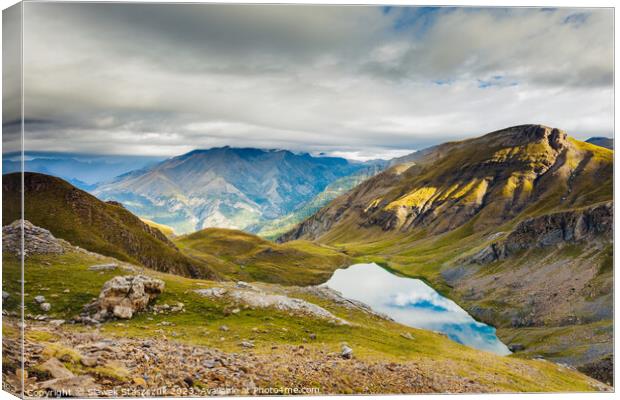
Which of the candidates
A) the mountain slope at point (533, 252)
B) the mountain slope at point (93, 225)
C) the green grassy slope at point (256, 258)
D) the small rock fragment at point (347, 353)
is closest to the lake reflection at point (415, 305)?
the mountain slope at point (533, 252)

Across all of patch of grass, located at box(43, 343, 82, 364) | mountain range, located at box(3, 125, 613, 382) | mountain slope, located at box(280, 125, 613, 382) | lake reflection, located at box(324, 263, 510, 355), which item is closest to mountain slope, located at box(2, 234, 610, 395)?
patch of grass, located at box(43, 343, 82, 364)

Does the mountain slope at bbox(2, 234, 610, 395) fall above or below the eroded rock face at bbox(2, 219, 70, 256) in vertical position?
below

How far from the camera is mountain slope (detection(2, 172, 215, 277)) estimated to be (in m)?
29.6

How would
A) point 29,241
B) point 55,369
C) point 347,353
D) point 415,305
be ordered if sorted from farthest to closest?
1. point 415,305
2. point 29,241
3. point 347,353
4. point 55,369

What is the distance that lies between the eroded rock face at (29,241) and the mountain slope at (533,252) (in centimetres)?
3772

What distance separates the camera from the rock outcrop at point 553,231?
243 feet

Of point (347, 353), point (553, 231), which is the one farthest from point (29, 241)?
point (553, 231)

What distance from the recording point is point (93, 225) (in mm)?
41531

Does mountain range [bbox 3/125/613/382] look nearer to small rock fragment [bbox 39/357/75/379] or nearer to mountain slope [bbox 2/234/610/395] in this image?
mountain slope [bbox 2/234/610/395]

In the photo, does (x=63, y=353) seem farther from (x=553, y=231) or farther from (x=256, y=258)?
(x=256, y=258)

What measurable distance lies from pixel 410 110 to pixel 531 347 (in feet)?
141

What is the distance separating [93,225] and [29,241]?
63.4 ft

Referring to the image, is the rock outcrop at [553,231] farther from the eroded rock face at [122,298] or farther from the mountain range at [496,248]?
the eroded rock face at [122,298]

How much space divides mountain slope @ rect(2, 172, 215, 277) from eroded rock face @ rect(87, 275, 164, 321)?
584cm
